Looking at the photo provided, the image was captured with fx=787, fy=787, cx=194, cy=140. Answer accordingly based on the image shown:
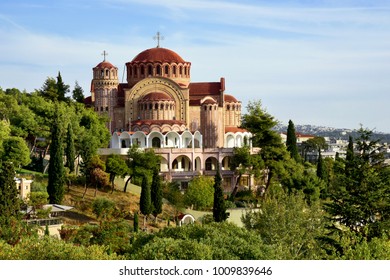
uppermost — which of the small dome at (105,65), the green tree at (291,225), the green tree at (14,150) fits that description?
the small dome at (105,65)

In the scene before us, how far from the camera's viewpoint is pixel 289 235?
35906 millimetres

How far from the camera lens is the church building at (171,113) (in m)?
62.5

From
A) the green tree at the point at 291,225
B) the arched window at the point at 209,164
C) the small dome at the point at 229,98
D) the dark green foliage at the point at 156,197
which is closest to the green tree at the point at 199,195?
the dark green foliage at the point at 156,197

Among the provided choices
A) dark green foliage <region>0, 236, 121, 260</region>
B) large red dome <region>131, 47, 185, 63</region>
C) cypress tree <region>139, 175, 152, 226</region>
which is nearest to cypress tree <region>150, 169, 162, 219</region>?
cypress tree <region>139, 175, 152, 226</region>

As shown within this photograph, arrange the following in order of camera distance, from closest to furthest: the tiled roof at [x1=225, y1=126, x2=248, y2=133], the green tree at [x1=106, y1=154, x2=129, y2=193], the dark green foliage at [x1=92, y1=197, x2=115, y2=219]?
the dark green foliage at [x1=92, y1=197, x2=115, y2=219] → the green tree at [x1=106, y1=154, x2=129, y2=193] → the tiled roof at [x1=225, y1=126, x2=248, y2=133]

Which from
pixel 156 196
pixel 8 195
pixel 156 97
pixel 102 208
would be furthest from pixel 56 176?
pixel 156 97

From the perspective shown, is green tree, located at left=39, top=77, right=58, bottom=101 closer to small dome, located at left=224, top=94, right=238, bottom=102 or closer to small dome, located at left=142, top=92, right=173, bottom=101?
small dome, located at left=142, top=92, right=173, bottom=101

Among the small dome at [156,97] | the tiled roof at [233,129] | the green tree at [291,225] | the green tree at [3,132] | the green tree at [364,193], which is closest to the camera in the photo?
the green tree at [364,193]

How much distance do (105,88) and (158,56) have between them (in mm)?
5740

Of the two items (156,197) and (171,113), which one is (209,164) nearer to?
(171,113)

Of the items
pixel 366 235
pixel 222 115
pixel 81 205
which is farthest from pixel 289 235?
pixel 222 115

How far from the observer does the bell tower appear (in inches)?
2611

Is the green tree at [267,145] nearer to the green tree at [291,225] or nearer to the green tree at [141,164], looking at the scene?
the green tree at [141,164]

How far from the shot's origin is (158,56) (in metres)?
68.9
